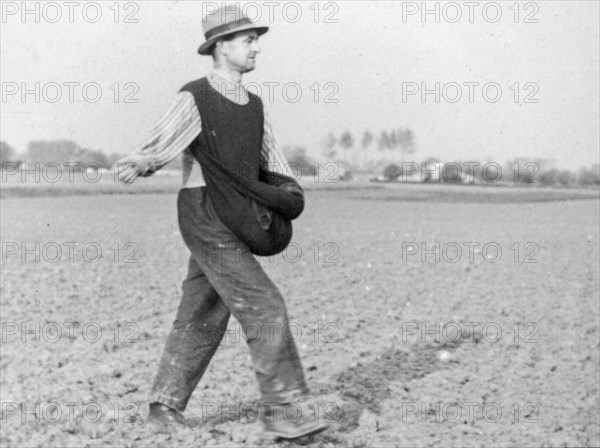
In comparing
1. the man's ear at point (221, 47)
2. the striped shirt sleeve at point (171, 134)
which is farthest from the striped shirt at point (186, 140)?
the man's ear at point (221, 47)

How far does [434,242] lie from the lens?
1803cm

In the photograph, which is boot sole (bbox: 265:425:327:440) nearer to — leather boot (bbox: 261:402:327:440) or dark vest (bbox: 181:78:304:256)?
leather boot (bbox: 261:402:327:440)

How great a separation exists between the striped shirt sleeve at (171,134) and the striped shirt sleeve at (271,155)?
0.37 meters

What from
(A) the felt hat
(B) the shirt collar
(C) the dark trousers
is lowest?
(C) the dark trousers

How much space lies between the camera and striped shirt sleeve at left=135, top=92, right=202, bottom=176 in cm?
471

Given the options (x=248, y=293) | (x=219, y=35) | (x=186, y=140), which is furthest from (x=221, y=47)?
(x=248, y=293)

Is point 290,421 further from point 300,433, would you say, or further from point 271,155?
point 271,155

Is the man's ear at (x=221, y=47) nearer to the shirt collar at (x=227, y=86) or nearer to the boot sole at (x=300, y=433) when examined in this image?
the shirt collar at (x=227, y=86)

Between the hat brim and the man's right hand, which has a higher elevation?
the hat brim

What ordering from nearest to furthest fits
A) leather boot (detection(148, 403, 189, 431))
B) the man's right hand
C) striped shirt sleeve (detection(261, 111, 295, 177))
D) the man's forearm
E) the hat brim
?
the man's right hand, the man's forearm, the hat brim, striped shirt sleeve (detection(261, 111, 295, 177)), leather boot (detection(148, 403, 189, 431))

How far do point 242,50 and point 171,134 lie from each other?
1.65 ft

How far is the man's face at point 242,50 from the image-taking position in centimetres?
489

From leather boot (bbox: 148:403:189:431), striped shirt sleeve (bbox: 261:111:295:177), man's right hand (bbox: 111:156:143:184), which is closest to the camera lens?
man's right hand (bbox: 111:156:143:184)

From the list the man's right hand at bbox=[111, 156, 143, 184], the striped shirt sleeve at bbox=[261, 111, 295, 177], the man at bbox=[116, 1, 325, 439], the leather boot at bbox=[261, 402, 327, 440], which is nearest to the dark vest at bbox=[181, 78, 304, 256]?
the man at bbox=[116, 1, 325, 439]
